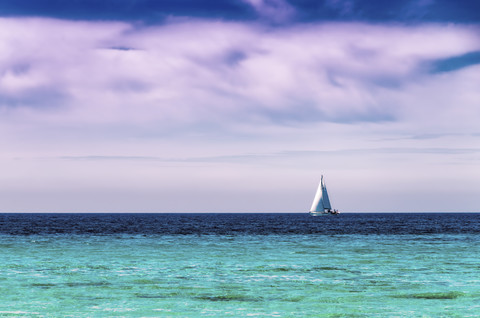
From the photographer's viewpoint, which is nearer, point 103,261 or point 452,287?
point 452,287

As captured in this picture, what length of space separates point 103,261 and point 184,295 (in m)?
17.7

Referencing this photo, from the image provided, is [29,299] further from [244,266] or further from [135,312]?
[244,266]

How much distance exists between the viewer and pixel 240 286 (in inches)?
1114

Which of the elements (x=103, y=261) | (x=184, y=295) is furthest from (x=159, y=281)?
(x=103, y=261)

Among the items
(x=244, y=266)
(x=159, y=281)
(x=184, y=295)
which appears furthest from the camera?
(x=244, y=266)

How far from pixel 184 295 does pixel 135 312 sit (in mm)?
4045

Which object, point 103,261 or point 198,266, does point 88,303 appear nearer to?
point 198,266

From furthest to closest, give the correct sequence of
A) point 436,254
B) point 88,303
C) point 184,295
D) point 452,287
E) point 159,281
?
1. point 436,254
2. point 159,281
3. point 452,287
4. point 184,295
5. point 88,303

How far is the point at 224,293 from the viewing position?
86.3ft

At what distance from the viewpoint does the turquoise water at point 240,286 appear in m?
22.5

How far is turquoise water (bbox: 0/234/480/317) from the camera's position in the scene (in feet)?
73.8

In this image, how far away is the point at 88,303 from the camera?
23.8 m

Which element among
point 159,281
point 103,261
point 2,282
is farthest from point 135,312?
point 103,261

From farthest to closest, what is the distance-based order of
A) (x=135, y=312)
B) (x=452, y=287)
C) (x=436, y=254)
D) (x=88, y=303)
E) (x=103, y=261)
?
1. (x=436, y=254)
2. (x=103, y=261)
3. (x=452, y=287)
4. (x=88, y=303)
5. (x=135, y=312)
